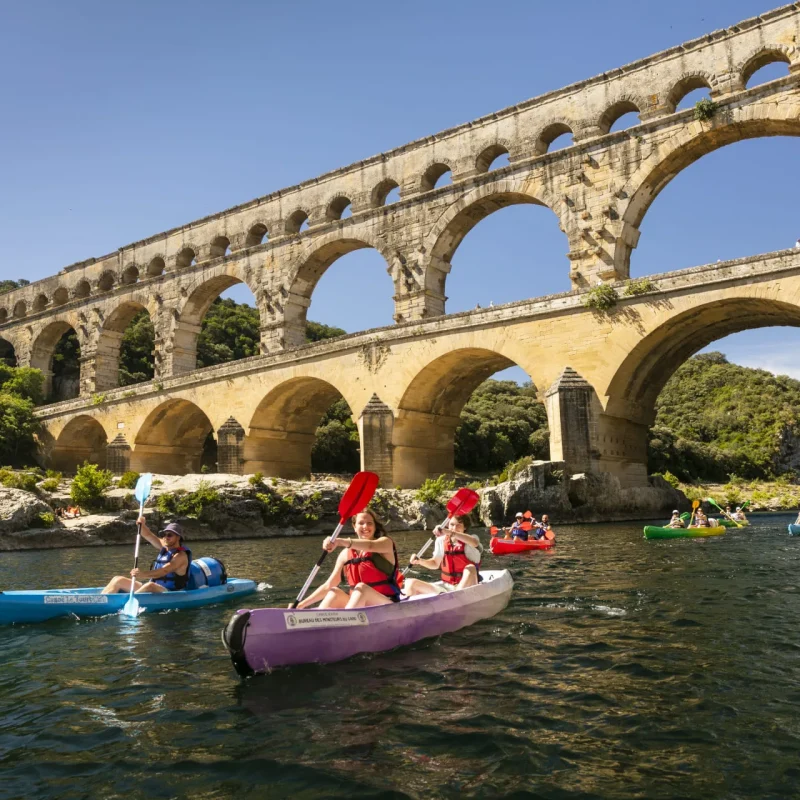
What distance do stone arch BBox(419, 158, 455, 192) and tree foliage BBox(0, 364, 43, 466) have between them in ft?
76.9

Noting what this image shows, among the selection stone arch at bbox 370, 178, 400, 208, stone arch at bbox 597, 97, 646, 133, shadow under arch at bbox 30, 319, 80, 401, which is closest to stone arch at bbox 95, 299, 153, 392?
shadow under arch at bbox 30, 319, 80, 401

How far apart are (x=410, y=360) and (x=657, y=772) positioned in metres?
22.2

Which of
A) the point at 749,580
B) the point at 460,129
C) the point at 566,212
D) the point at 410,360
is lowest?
the point at 749,580

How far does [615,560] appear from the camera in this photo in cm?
1335

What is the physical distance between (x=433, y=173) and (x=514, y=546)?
18.2 meters

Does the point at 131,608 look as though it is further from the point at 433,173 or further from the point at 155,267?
the point at 155,267

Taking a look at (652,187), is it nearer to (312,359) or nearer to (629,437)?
(629,437)

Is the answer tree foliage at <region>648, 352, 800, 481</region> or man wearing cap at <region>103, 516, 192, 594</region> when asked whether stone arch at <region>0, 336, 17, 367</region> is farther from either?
man wearing cap at <region>103, 516, 192, 594</region>

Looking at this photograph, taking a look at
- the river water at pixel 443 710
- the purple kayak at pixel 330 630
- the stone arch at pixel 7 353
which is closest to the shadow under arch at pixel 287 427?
the river water at pixel 443 710

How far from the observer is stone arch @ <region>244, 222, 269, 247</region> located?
3459 centimetres

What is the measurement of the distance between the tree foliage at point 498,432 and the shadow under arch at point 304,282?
15.7 metres

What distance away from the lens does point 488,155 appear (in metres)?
27.8

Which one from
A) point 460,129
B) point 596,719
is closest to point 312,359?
point 460,129

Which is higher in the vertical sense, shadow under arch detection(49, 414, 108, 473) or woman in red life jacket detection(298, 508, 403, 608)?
shadow under arch detection(49, 414, 108, 473)
